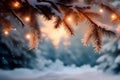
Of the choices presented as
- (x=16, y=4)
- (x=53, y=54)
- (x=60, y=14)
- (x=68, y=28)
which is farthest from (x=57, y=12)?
(x=53, y=54)

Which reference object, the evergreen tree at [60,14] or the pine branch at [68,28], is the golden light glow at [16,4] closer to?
the evergreen tree at [60,14]

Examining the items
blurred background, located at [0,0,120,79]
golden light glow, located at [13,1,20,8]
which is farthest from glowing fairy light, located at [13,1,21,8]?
blurred background, located at [0,0,120,79]

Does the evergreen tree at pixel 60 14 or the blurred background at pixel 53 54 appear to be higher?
the blurred background at pixel 53 54

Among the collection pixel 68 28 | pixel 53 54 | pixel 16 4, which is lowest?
pixel 68 28

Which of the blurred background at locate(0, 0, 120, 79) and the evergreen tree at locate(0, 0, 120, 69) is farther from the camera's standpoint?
the blurred background at locate(0, 0, 120, 79)

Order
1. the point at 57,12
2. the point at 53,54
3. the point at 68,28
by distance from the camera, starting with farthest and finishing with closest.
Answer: the point at 53,54
the point at 68,28
the point at 57,12

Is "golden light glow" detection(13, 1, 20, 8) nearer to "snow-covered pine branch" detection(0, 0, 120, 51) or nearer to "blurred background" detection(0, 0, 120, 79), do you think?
"snow-covered pine branch" detection(0, 0, 120, 51)

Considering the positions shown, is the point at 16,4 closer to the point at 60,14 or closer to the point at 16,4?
the point at 16,4

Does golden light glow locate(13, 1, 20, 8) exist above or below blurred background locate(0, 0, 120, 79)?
below

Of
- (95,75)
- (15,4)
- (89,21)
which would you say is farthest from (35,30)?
(95,75)

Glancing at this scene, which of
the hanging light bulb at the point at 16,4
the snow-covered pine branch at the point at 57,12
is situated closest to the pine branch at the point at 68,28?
the snow-covered pine branch at the point at 57,12

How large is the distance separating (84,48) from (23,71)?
5565 millimetres

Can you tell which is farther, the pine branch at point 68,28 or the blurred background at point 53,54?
the blurred background at point 53,54

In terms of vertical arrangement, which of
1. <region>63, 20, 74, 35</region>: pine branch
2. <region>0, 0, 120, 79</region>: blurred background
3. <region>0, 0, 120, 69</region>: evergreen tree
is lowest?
<region>63, 20, 74, 35</region>: pine branch
